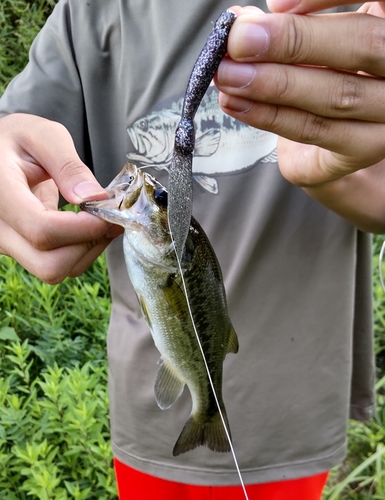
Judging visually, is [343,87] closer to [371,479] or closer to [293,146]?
[293,146]

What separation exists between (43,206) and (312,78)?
0.62m

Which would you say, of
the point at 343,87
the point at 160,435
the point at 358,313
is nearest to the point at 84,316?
the point at 160,435

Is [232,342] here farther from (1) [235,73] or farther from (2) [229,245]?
(1) [235,73]

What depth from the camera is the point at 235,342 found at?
1.15 metres

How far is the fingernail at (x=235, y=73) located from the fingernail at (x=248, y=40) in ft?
0.05

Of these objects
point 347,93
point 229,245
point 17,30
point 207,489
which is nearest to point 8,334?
point 207,489

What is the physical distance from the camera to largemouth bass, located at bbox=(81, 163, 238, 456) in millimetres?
1000

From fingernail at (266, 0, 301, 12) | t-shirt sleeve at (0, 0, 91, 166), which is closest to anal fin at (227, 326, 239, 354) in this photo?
fingernail at (266, 0, 301, 12)

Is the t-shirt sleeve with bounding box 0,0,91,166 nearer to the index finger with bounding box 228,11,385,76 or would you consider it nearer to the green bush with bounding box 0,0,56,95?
the index finger with bounding box 228,11,385,76

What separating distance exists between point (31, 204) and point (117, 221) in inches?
8.1

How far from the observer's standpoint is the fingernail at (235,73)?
75 centimetres

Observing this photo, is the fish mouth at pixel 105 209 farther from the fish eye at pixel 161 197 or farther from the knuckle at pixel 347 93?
the knuckle at pixel 347 93

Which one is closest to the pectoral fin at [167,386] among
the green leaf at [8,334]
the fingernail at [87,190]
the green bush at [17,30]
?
the fingernail at [87,190]

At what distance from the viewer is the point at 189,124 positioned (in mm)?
760
